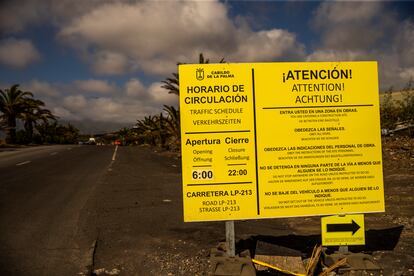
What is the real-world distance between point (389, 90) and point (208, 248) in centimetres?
1758

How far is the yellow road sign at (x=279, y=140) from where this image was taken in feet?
13.9

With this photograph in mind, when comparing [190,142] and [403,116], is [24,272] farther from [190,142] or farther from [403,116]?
[403,116]

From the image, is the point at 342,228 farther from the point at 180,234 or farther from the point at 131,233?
the point at 131,233

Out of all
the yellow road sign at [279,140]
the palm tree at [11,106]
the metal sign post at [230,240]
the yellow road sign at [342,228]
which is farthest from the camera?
the palm tree at [11,106]

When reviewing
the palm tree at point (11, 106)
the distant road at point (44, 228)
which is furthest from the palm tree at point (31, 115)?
the distant road at point (44, 228)

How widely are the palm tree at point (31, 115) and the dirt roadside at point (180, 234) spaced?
44632 mm

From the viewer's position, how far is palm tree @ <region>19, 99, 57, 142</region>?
48.7m

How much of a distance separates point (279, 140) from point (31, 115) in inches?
2027

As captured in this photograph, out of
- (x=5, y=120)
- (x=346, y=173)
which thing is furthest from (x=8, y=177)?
(x=5, y=120)

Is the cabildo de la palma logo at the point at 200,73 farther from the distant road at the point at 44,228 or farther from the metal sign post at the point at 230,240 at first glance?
the distant road at the point at 44,228

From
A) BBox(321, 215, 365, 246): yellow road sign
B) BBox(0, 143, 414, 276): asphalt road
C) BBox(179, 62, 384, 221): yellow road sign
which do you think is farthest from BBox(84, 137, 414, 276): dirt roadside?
BBox(179, 62, 384, 221): yellow road sign

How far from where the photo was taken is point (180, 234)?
579 cm

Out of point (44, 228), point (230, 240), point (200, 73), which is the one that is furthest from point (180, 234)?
point (200, 73)

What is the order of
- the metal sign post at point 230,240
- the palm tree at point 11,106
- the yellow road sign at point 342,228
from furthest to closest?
the palm tree at point 11,106 → the yellow road sign at point 342,228 → the metal sign post at point 230,240
